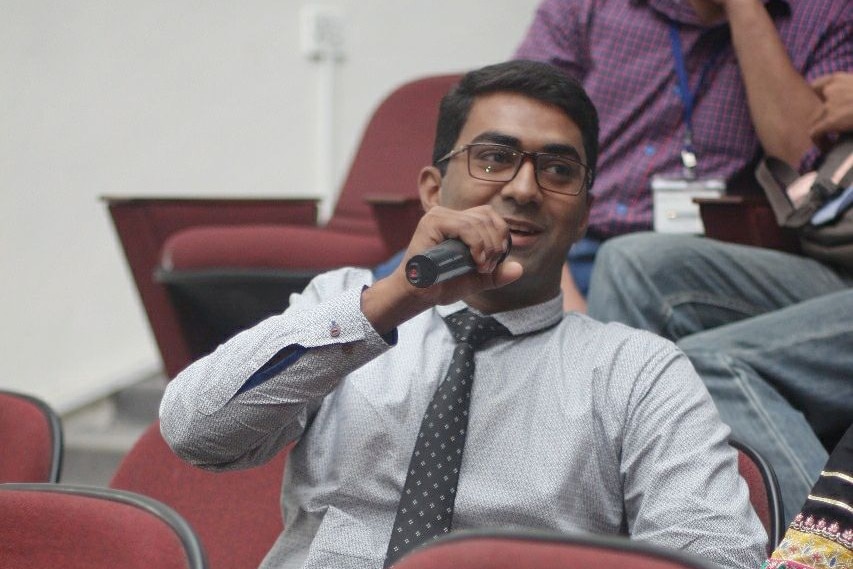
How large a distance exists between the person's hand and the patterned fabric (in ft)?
2.84

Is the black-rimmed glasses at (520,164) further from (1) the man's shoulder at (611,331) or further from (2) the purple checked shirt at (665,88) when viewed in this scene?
(2) the purple checked shirt at (665,88)

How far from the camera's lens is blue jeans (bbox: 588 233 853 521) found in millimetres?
1356

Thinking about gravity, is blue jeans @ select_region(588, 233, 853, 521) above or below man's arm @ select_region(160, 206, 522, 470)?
below

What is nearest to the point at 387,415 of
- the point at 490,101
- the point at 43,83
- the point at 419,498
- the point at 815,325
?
the point at 419,498

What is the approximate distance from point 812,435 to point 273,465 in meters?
0.67

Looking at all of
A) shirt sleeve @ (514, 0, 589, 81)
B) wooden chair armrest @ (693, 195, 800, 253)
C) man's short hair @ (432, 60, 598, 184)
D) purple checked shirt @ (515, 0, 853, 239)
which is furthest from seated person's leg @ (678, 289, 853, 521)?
shirt sleeve @ (514, 0, 589, 81)

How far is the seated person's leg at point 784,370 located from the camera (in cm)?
137

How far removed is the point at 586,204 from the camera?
1305mm

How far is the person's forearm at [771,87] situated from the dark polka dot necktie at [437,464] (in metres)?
0.81

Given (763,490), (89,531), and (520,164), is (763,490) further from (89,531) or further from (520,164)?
(89,531)

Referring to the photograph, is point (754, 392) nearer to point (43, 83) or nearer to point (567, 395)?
point (567, 395)

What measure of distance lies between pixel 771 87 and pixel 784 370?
1.80ft

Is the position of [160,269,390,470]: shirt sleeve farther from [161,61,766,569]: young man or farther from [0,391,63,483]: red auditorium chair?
[0,391,63,483]: red auditorium chair

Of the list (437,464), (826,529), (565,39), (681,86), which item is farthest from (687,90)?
(826,529)
